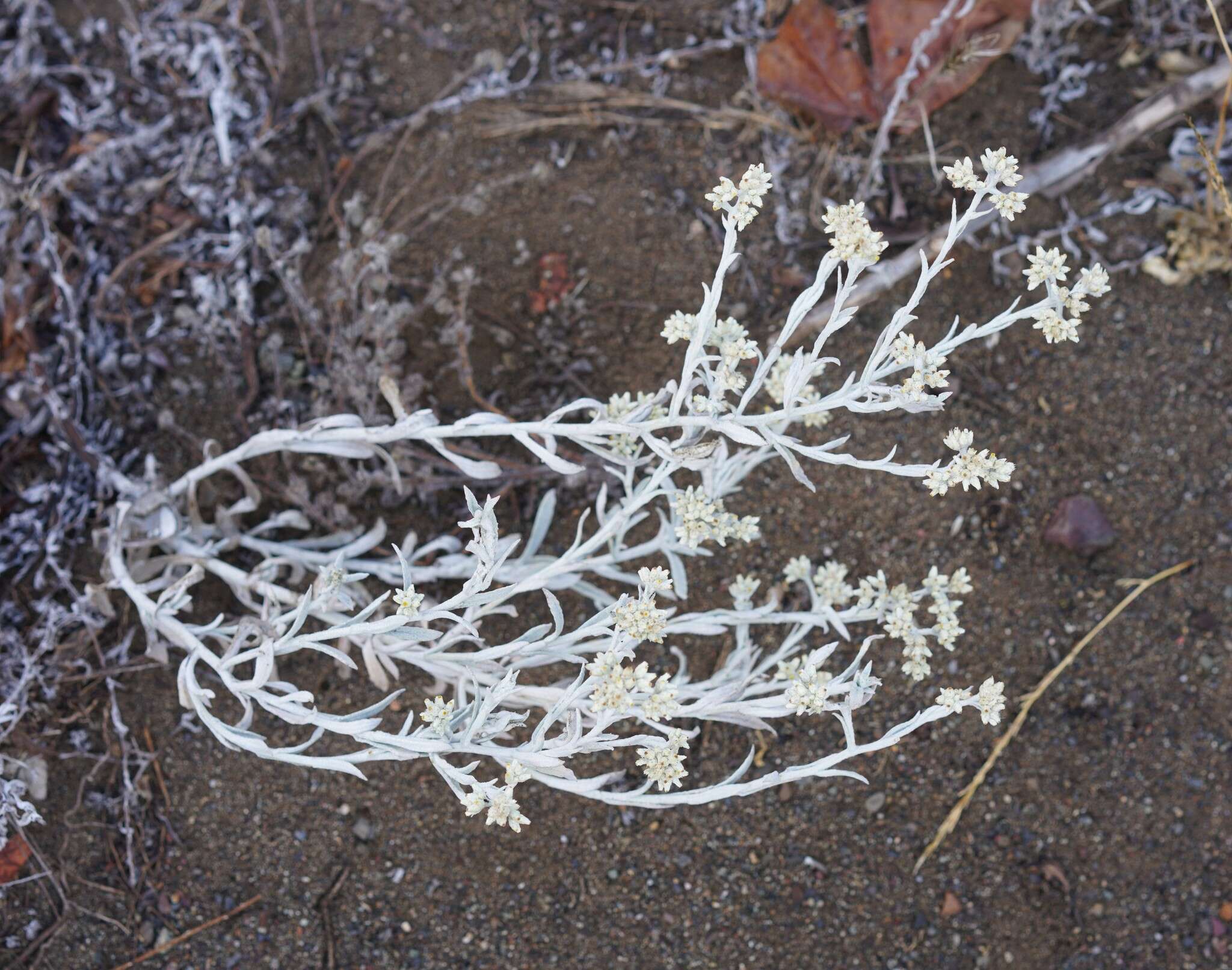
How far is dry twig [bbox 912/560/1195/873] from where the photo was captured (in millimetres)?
2219

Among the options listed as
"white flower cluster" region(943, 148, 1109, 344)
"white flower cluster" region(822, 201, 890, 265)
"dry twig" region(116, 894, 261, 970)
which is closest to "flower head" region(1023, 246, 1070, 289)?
"white flower cluster" region(943, 148, 1109, 344)

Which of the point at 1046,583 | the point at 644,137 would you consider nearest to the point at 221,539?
the point at 644,137

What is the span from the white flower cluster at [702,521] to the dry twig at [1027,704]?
2.87 ft

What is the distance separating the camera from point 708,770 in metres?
2.23

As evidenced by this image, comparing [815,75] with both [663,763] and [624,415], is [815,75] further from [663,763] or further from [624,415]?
[663,763]

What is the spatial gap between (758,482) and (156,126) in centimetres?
164

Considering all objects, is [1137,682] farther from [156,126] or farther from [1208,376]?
[156,126]

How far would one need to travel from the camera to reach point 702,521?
169 cm

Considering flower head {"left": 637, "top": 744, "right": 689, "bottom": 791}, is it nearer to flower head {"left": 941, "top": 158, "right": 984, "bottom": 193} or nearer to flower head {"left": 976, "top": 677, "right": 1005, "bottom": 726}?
flower head {"left": 976, "top": 677, "right": 1005, "bottom": 726}

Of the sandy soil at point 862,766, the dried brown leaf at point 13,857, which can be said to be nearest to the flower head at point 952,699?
the sandy soil at point 862,766

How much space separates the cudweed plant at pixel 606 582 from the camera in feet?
4.99

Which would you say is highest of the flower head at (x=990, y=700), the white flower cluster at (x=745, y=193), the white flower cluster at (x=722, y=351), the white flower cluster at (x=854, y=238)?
the white flower cluster at (x=745, y=193)

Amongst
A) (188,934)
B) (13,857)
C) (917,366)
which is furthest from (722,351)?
(13,857)

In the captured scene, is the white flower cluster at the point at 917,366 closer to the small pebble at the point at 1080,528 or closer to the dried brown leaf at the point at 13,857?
the small pebble at the point at 1080,528
